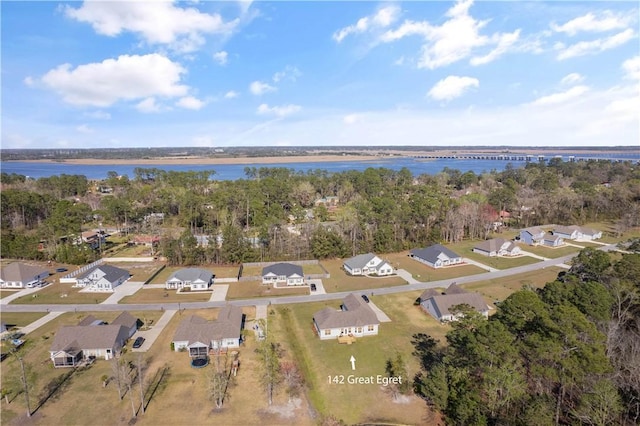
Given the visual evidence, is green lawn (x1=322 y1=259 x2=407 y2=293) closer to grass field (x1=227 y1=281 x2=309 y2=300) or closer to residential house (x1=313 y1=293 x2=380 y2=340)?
grass field (x1=227 y1=281 x2=309 y2=300)

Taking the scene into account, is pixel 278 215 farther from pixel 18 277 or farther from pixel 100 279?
pixel 18 277

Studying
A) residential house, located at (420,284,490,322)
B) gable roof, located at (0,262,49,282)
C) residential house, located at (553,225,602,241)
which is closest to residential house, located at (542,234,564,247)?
residential house, located at (553,225,602,241)

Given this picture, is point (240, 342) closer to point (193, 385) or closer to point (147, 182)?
point (193, 385)

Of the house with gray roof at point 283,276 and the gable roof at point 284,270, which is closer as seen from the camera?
the house with gray roof at point 283,276

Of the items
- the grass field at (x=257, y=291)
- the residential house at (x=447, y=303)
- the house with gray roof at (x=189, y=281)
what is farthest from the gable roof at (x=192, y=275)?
the residential house at (x=447, y=303)

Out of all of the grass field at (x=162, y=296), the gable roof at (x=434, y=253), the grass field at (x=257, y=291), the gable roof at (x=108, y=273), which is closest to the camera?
the grass field at (x=162, y=296)

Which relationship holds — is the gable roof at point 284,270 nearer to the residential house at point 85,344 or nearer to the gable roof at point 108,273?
the gable roof at point 108,273

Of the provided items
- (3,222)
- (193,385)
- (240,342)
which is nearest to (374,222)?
(240,342)
